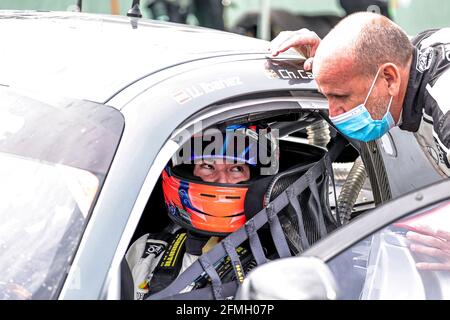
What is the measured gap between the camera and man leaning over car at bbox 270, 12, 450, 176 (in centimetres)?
245

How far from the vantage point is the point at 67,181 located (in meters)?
1.83

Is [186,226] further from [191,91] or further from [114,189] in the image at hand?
[114,189]

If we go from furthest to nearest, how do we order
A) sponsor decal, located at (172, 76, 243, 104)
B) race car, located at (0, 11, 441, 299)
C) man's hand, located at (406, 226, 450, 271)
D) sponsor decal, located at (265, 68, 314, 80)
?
sponsor decal, located at (265, 68, 314, 80) → sponsor decal, located at (172, 76, 243, 104) → man's hand, located at (406, 226, 450, 271) → race car, located at (0, 11, 441, 299)

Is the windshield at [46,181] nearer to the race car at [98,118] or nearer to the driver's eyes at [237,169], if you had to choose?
the race car at [98,118]

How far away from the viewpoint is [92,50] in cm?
224

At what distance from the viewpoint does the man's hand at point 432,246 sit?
1.90 metres

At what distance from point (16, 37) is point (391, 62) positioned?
1.21 m

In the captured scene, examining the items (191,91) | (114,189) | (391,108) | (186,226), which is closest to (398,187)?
(391,108)

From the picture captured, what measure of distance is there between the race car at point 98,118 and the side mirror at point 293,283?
0.24 m

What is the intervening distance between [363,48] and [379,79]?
117 mm

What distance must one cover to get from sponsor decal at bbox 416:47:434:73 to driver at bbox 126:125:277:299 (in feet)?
1.93

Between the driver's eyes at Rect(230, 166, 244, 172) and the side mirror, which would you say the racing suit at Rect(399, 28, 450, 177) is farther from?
the side mirror

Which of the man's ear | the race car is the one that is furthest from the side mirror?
the man's ear

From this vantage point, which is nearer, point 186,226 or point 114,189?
point 114,189
